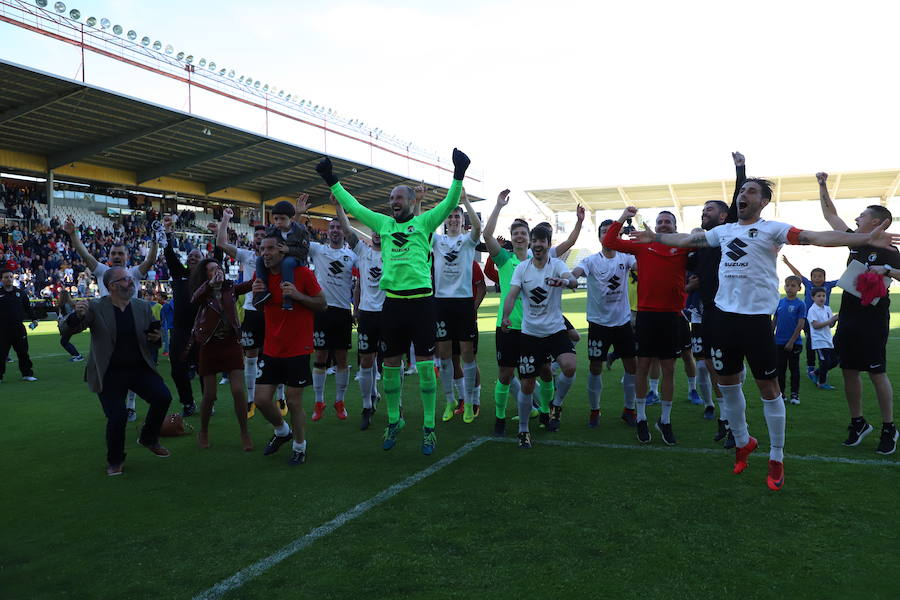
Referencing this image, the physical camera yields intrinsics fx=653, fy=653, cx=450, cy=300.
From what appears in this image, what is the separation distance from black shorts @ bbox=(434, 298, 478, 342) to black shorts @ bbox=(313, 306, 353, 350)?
1.06 metres

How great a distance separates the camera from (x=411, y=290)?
5.93 metres

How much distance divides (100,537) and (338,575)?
177cm

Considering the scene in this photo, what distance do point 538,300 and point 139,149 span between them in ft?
108

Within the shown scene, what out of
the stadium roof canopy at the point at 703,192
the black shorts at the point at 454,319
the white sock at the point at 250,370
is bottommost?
the white sock at the point at 250,370

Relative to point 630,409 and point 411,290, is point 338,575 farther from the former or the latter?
point 630,409

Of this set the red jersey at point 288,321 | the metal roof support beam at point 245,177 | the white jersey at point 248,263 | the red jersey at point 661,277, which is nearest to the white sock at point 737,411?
the red jersey at point 661,277

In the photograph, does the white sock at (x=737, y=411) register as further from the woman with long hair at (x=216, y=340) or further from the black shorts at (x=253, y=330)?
the black shorts at (x=253, y=330)

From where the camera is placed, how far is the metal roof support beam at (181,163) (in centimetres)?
3441

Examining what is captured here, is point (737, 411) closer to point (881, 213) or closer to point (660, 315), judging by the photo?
point (660, 315)

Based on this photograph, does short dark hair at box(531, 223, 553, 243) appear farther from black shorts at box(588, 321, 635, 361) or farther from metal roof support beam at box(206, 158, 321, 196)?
metal roof support beam at box(206, 158, 321, 196)

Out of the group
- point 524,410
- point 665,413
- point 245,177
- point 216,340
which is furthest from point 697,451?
point 245,177

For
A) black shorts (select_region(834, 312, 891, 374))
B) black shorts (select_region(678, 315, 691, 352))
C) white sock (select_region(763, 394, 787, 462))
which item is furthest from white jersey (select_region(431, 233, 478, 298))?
black shorts (select_region(834, 312, 891, 374))

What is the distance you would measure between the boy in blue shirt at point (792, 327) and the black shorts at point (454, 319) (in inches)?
152

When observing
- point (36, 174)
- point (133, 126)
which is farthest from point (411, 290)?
point (36, 174)
